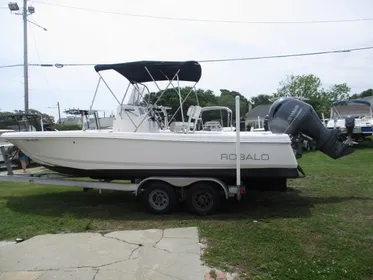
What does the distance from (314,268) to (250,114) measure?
5527 cm

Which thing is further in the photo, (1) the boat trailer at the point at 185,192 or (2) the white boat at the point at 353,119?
(2) the white boat at the point at 353,119

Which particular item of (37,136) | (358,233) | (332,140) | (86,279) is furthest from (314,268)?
(37,136)

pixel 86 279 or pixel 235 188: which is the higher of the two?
pixel 235 188

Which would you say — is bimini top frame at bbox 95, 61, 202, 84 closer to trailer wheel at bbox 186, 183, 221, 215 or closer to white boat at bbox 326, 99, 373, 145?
trailer wheel at bbox 186, 183, 221, 215

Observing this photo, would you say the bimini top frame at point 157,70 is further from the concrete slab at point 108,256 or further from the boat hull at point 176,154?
the concrete slab at point 108,256

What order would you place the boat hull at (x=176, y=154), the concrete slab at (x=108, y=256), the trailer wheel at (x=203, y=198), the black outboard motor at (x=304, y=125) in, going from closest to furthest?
the concrete slab at (x=108, y=256) < the boat hull at (x=176, y=154) < the trailer wheel at (x=203, y=198) < the black outboard motor at (x=304, y=125)

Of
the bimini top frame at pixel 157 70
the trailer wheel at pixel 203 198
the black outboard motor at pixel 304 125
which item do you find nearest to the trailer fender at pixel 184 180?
the trailer wheel at pixel 203 198

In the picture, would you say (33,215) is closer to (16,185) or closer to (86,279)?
(86,279)

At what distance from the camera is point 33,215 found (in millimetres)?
6574

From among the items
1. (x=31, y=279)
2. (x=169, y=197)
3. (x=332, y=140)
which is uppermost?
(x=332, y=140)

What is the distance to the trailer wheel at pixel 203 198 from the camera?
657cm

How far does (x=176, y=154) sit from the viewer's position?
654 cm

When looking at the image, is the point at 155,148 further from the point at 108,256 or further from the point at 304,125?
the point at 304,125

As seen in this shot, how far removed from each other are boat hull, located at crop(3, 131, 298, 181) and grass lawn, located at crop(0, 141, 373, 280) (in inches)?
30.8
